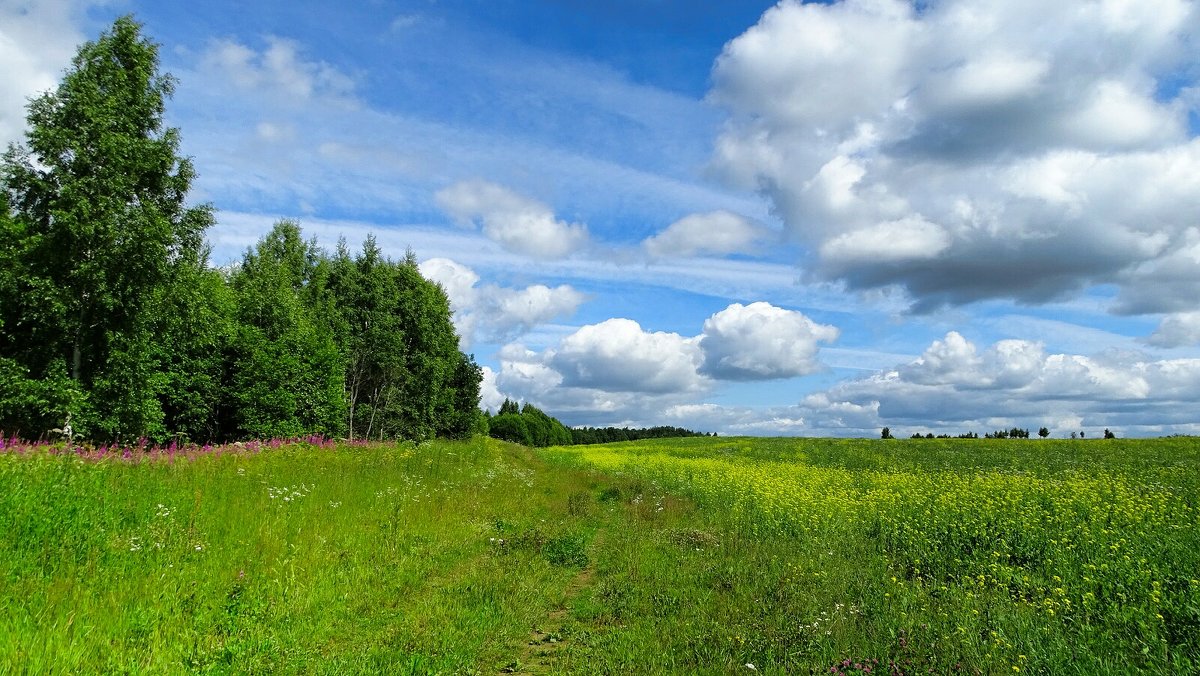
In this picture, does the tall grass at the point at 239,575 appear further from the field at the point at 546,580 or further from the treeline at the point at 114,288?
the treeline at the point at 114,288

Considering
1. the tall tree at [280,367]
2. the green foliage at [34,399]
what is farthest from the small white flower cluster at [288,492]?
the tall tree at [280,367]

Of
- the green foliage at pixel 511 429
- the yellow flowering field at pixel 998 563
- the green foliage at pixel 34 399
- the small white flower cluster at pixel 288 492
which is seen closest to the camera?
the yellow flowering field at pixel 998 563

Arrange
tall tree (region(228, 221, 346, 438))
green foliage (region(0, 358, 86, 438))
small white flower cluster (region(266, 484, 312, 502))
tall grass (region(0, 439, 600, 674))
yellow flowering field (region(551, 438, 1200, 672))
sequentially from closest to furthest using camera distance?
tall grass (region(0, 439, 600, 674)) < yellow flowering field (region(551, 438, 1200, 672)) < small white flower cluster (region(266, 484, 312, 502)) < green foliage (region(0, 358, 86, 438)) < tall tree (region(228, 221, 346, 438))

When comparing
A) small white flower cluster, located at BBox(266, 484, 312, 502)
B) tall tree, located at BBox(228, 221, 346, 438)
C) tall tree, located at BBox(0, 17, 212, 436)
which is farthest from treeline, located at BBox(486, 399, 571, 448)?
small white flower cluster, located at BBox(266, 484, 312, 502)

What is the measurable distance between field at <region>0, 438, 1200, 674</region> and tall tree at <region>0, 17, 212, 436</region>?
40.1ft

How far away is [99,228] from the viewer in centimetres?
2083

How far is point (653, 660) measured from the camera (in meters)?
6.39

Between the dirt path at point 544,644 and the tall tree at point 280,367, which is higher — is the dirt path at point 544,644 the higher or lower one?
the lower one

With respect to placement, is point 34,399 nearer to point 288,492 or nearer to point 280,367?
point 280,367

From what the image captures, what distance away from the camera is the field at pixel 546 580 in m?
6.06

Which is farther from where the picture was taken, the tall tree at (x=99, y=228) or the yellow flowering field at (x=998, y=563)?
the tall tree at (x=99, y=228)

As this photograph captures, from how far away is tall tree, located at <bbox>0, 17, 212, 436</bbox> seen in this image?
21.2 m

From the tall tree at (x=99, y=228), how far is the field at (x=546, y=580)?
12.2 metres

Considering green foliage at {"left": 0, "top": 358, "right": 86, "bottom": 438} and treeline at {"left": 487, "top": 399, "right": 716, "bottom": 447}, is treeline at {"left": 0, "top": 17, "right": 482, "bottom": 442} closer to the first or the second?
green foliage at {"left": 0, "top": 358, "right": 86, "bottom": 438}
